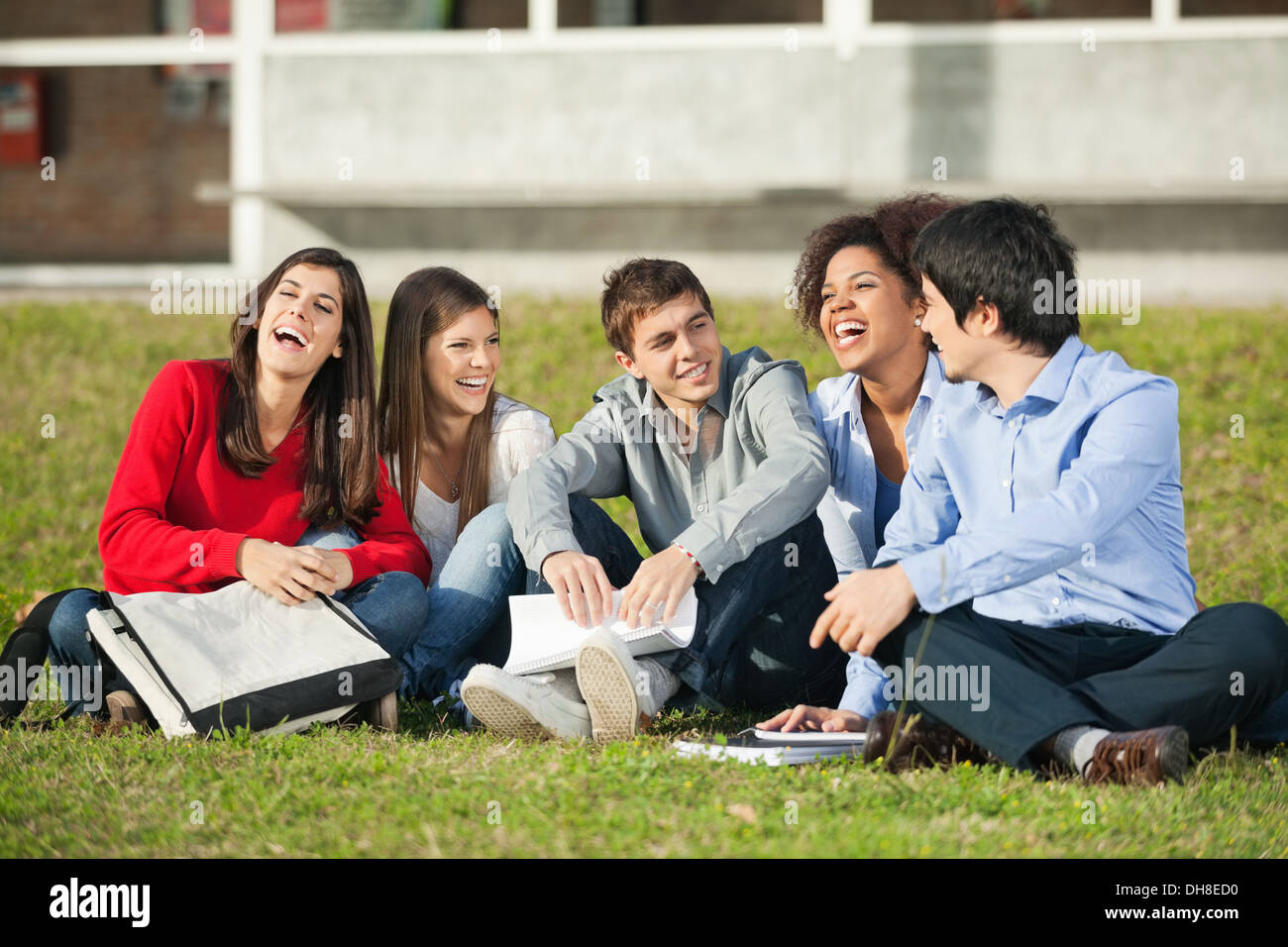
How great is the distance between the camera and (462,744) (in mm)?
3451

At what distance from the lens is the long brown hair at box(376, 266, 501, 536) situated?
436 cm

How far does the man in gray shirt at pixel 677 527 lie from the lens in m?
3.45

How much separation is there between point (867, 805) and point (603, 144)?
748 cm

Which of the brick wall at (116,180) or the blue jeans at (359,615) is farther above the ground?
the brick wall at (116,180)

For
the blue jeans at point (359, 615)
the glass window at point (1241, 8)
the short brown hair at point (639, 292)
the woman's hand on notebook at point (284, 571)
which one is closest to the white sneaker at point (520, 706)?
the blue jeans at point (359, 615)

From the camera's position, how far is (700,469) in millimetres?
3986

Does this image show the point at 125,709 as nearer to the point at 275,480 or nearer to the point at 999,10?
the point at 275,480

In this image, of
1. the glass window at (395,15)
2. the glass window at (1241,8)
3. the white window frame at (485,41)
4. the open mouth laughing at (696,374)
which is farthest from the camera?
the glass window at (1241,8)

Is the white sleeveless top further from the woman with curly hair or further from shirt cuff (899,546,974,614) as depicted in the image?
shirt cuff (899,546,974,614)

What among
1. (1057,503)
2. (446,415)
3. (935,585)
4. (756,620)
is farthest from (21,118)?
(1057,503)

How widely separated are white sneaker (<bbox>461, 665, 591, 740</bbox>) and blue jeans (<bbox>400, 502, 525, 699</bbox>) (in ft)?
1.45

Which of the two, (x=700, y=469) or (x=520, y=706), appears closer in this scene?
(x=520, y=706)

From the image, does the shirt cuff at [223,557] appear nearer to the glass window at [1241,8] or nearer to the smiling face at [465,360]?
the smiling face at [465,360]

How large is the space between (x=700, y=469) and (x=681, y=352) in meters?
0.37
